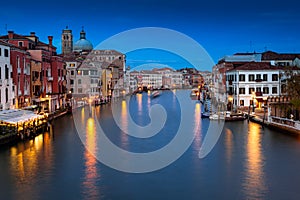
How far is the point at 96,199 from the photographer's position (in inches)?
354

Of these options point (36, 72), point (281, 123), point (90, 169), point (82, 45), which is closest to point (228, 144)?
point (281, 123)

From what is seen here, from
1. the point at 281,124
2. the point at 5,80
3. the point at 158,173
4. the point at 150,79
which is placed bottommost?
the point at 158,173

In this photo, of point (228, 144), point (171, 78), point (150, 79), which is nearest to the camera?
point (228, 144)

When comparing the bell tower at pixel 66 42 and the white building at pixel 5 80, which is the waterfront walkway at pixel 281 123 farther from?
the bell tower at pixel 66 42

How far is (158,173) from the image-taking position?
1118 centimetres

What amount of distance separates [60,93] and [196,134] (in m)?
13.5

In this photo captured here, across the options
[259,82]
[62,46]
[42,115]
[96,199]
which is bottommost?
[96,199]

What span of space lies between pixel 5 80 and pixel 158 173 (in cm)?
1048

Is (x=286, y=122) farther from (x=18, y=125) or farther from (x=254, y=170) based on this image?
(x=18, y=125)

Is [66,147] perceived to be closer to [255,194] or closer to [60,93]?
[255,194]

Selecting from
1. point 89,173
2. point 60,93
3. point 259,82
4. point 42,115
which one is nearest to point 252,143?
point 89,173

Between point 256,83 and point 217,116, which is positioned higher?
point 256,83

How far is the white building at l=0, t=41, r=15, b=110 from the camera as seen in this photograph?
1845 cm

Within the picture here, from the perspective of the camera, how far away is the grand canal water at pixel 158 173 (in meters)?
9.45
